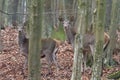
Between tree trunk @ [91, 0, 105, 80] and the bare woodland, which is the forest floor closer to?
the bare woodland

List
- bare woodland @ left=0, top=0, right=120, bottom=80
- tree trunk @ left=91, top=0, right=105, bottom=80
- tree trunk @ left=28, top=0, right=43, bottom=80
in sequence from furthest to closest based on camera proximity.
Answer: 1. tree trunk @ left=91, top=0, right=105, bottom=80
2. bare woodland @ left=0, top=0, right=120, bottom=80
3. tree trunk @ left=28, top=0, right=43, bottom=80

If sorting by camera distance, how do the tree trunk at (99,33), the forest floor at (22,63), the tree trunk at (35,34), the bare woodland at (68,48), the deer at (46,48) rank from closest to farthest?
the tree trunk at (35,34), the bare woodland at (68,48), the tree trunk at (99,33), the forest floor at (22,63), the deer at (46,48)

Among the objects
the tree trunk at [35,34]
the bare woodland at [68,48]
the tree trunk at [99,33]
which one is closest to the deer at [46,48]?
the bare woodland at [68,48]

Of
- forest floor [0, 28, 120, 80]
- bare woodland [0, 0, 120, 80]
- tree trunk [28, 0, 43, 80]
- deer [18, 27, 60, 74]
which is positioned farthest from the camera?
deer [18, 27, 60, 74]

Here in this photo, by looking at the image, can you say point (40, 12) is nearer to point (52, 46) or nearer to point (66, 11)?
point (52, 46)

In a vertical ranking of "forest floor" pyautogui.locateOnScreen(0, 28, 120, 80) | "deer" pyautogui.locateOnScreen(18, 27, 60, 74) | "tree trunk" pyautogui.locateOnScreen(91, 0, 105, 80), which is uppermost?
"tree trunk" pyautogui.locateOnScreen(91, 0, 105, 80)

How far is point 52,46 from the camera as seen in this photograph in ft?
34.7

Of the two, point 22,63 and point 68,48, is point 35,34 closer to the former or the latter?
point 22,63

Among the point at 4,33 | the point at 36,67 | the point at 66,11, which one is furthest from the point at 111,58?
the point at 4,33

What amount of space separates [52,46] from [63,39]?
3.39 meters

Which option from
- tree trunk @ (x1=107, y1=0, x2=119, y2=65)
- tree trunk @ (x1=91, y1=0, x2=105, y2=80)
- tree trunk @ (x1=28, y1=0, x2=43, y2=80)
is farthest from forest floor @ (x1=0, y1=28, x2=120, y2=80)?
tree trunk @ (x1=28, y1=0, x2=43, y2=80)

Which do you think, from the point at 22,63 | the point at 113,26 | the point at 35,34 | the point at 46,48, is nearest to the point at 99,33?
the point at 35,34

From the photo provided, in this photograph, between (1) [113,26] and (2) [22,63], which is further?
(2) [22,63]

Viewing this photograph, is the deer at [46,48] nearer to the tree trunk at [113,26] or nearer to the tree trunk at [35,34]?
the tree trunk at [113,26]
